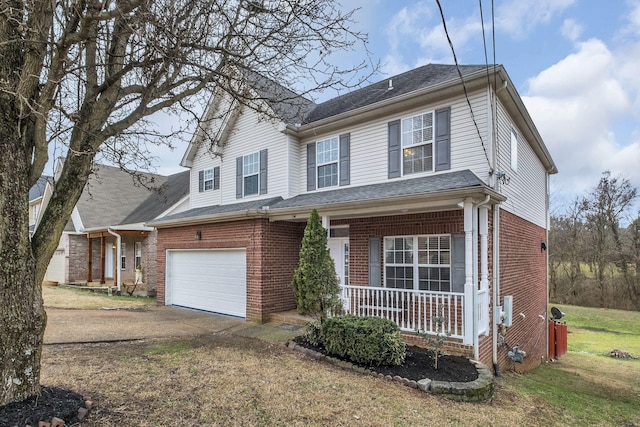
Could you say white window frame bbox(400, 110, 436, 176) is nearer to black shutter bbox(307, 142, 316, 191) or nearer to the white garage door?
black shutter bbox(307, 142, 316, 191)

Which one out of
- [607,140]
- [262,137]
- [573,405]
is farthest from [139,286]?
[607,140]

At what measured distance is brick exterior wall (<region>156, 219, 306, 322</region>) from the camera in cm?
959

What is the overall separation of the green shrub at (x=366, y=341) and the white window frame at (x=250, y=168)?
A: 20.6 feet

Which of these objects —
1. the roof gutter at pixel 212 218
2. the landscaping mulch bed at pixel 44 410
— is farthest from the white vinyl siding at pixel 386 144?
the landscaping mulch bed at pixel 44 410

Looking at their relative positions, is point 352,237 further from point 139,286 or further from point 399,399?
point 139,286

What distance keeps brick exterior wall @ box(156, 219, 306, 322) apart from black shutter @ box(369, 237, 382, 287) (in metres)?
2.32

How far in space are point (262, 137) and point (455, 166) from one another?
20.0 ft

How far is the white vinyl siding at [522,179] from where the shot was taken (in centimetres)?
851

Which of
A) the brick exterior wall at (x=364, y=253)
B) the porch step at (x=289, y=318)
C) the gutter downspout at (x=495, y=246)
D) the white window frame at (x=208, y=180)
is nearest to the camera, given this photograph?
the gutter downspout at (x=495, y=246)

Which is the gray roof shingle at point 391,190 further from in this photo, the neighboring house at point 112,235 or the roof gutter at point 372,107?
the neighboring house at point 112,235

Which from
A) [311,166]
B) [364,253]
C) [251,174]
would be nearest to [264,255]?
[364,253]

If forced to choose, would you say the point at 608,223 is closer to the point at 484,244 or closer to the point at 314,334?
the point at 484,244

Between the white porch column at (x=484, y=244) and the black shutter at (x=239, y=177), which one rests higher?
the black shutter at (x=239, y=177)

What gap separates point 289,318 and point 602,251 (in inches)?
932
